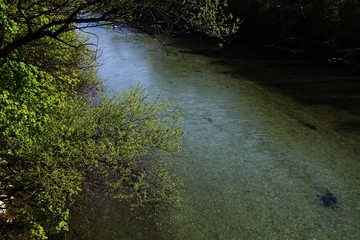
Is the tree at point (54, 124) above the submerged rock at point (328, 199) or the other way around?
above

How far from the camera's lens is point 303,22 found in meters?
41.0

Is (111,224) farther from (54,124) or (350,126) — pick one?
(350,126)

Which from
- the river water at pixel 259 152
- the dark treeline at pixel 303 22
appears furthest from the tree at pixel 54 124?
the dark treeline at pixel 303 22

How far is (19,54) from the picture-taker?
951 centimetres

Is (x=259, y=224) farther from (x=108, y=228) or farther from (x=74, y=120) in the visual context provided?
(x=74, y=120)

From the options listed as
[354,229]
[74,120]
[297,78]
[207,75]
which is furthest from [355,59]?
[74,120]

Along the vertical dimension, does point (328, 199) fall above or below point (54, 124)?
below

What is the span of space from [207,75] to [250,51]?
1444 cm

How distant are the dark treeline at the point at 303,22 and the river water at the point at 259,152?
5452 millimetres

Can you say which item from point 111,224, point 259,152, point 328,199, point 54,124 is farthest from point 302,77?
point 54,124

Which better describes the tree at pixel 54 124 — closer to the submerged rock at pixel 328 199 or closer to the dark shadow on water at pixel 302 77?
the submerged rock at pixel 328 199

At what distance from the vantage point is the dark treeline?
3384cm

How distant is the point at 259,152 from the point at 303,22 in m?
30.6

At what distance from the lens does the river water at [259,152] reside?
10.7 meters
